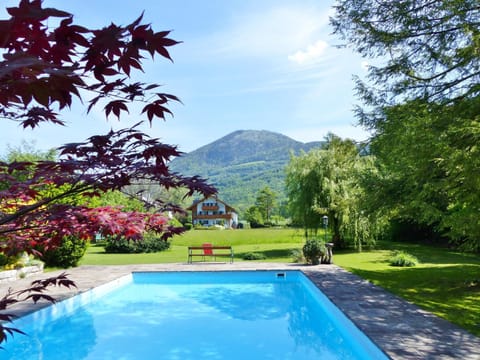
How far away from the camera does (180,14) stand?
3680 millimetres

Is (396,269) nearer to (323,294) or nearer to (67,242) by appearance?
(323,294)

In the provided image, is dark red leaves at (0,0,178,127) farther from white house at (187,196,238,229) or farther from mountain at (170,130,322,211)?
mountain at (170,130,322,211)

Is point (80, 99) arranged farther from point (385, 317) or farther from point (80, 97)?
point (385, 317)

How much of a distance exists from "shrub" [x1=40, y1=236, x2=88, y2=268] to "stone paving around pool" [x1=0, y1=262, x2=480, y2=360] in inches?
57.1

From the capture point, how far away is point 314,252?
1295 centimetres

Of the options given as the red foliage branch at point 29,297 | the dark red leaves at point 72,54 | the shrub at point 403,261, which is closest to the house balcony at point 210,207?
the shrub at point 403,261

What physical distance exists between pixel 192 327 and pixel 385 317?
366cm

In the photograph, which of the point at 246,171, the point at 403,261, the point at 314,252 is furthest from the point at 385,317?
the point at 246,171

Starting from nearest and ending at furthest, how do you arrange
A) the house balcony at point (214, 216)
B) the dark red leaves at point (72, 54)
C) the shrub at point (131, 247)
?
the dark red leaves at point (72, 54) < the shrub at point (131, 247) < the house balcony at point (214, 216)

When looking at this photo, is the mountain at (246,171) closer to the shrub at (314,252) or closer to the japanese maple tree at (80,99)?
the shrub at (314,252)

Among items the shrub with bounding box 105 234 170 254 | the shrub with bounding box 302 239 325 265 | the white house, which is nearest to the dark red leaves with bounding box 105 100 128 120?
the shrub with bounding box 302 239 325 265

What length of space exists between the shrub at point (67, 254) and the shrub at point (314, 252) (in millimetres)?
8006

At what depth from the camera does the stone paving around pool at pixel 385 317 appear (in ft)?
15.1

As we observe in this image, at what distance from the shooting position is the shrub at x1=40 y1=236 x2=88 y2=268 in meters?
12.7
